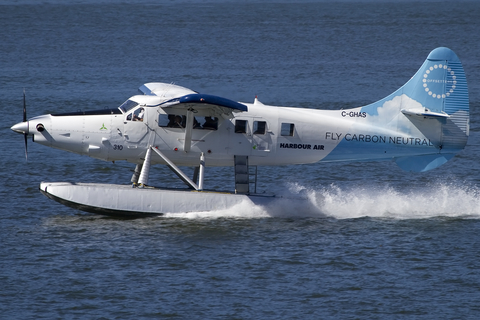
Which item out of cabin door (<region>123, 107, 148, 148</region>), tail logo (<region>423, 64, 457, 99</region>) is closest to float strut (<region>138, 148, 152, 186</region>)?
cabin door (<region>123, 107, 148, 148</region>)

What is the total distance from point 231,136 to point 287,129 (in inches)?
56.4

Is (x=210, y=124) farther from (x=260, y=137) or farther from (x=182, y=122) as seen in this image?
(x=260, y=137)

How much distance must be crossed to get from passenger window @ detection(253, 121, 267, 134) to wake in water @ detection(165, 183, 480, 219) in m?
1.77

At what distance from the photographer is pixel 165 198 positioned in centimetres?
1736

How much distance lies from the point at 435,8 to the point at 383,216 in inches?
3335

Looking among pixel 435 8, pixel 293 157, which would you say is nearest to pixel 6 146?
pixel 293 157

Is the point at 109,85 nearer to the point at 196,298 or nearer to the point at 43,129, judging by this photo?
the point at 43,129

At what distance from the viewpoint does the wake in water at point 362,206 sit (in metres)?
17.9

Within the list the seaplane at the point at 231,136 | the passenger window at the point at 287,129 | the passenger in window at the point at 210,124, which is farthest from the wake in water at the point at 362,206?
the passenger in window at the point at 210,124

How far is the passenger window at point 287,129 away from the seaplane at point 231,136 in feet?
0.09

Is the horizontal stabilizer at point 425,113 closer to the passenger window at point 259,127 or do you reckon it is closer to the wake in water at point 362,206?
the wake in water at point 362,206

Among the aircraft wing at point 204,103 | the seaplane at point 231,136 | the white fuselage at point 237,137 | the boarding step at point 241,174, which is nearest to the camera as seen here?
the aircraft wing at point 204,103

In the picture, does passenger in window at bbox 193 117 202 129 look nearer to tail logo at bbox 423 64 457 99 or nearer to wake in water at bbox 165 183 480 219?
wake in water at bbox 165 183 480 219

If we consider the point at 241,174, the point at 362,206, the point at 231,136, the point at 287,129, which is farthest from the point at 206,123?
the point at 362,206
